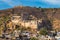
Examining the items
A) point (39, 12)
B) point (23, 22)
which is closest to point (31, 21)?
point (23, 22)

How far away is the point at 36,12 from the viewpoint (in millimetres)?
89438

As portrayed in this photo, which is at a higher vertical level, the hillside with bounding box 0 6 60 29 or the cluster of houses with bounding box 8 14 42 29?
the hillside with bounding box 0 6 60 29

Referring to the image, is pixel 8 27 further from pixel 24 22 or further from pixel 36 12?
pixel 36 12

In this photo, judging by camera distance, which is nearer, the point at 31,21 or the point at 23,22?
the point at 31,21

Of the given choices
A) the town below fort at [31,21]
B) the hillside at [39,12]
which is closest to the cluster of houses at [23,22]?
the town below fort at [31,21]

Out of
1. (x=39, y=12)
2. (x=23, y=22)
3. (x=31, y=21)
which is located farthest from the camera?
(x=39, y=12)

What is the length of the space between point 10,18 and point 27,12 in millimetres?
9415

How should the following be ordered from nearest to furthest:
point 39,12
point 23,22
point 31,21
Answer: point 31,21
point 23,22
point 39,12

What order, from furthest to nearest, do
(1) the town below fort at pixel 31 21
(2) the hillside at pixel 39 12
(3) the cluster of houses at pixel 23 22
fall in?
(2) the hillside at pixel 39 12 < (3) the cluster of houses at pixel 23 22 < (1) the town below fort at pixel 31 21

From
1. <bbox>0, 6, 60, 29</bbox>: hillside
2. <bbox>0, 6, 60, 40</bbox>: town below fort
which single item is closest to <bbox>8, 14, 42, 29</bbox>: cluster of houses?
<bbox>0, 6, 60, 40</bbox>: town below fort

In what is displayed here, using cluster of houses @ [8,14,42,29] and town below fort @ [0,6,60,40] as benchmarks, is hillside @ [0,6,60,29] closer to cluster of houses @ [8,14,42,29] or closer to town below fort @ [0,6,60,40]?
town below fort @ [0,6,60,40]

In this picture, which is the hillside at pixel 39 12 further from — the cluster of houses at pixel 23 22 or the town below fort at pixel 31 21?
the cluster of houses at pixel 23 22

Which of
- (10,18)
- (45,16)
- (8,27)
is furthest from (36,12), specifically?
(8,27)

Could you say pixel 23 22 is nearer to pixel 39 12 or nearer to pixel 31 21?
pixel 31 21
